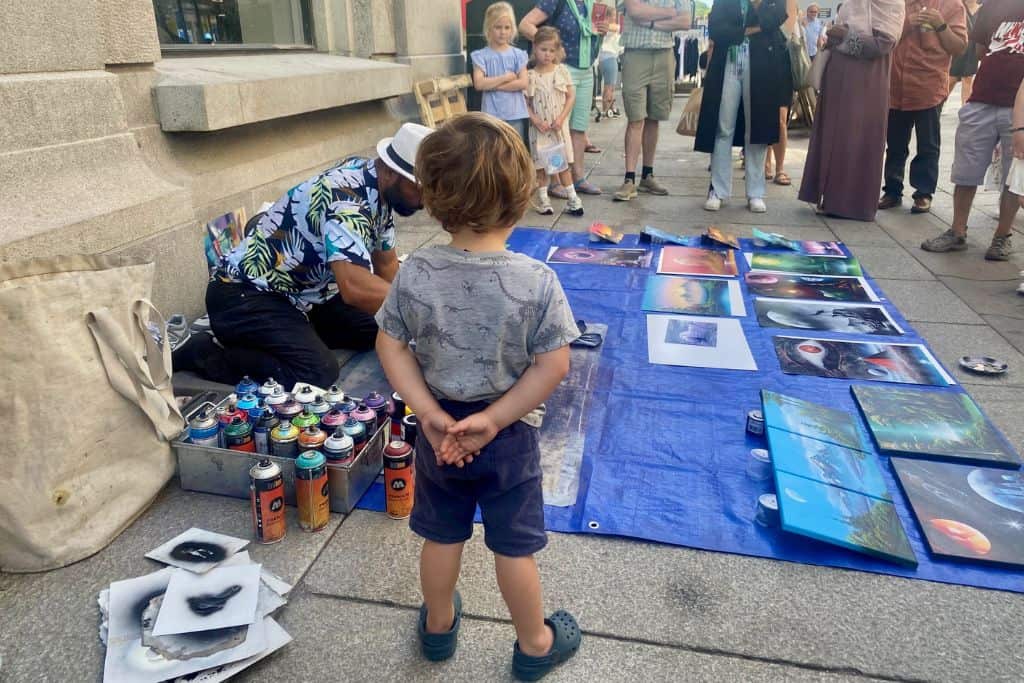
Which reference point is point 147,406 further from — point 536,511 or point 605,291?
point 605,291

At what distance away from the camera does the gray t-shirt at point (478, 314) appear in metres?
1.61

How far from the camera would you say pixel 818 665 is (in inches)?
76.0

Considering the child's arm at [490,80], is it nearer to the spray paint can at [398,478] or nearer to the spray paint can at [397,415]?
the spray paint can at [397,415]

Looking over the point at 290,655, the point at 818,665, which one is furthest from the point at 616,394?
the point at 290,655

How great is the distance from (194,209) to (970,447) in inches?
144

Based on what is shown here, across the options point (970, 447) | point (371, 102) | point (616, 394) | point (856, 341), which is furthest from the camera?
point (371, 102)

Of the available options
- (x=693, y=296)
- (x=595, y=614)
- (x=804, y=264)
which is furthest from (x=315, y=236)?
(x=804, y=264)

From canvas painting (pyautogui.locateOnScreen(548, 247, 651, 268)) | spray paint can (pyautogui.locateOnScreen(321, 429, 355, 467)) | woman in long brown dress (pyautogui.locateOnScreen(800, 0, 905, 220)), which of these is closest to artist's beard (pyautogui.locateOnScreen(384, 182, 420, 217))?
spray paint can (pyautogui.locateOnScreen(321, 429, 355, 467))

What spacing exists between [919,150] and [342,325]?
527cm

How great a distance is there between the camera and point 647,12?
6.52m

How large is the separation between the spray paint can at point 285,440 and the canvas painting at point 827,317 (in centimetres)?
264

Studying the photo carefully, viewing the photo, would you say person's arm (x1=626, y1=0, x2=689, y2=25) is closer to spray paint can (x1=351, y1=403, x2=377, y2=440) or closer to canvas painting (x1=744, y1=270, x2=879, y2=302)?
canvas painting (x1=744, y1=270, x2=879, y2=302)

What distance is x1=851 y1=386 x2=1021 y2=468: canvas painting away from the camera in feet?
9.21

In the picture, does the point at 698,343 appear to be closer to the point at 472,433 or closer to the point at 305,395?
the point at 305,395
